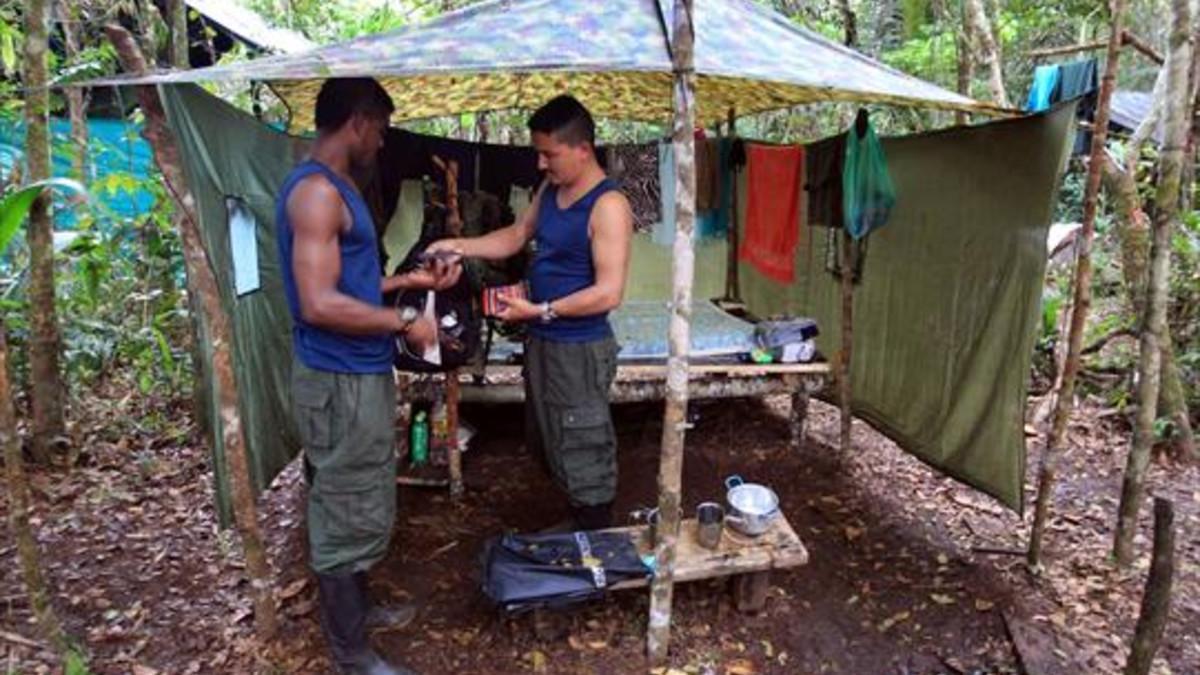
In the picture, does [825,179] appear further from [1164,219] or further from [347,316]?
[347,316]

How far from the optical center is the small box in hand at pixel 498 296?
8.89ft

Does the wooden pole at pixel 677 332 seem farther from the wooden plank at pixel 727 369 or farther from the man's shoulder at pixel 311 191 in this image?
the wooden plank at pixel 727 369

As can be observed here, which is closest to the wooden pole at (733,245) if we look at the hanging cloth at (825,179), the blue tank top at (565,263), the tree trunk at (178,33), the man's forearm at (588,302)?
the hanging cloth at (825,179)

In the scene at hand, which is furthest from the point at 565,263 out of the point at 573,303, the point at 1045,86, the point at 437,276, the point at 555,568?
the point at 1045,86

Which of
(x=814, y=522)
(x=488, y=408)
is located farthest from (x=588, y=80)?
(x=814, y=522)

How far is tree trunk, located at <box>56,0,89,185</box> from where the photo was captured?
454 cm

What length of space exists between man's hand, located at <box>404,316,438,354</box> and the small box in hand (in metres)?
0.30

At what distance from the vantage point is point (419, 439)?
13.0 feet

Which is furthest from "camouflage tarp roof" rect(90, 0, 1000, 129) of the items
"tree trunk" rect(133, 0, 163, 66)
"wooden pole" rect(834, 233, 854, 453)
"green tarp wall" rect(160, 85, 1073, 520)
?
"tree trunk" rect(133, 0, 163, 66)

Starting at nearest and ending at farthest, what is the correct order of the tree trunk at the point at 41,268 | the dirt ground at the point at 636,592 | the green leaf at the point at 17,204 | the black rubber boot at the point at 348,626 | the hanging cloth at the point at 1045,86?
the green leaf at the point at 17,204 < the black rubber boot at the point at 348,626 < the dirt ground at the point at 636,592 < the tree trunk at the point at 41,268 < the hanging cloth at the point at 1045,86

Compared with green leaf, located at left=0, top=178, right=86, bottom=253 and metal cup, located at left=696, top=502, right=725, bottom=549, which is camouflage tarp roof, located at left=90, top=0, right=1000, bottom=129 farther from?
metal cup, located at left=696, top=502, right=725, bottom=549

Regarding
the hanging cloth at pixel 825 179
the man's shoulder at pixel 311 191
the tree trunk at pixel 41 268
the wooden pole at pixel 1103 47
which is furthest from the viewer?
the hanging cloth at pixel 825 179

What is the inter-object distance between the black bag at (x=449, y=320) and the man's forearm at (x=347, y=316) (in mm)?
512

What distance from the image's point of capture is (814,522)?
368cm
